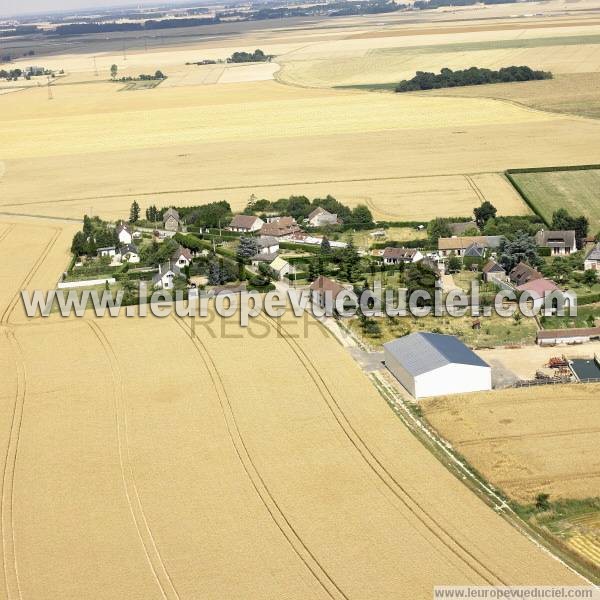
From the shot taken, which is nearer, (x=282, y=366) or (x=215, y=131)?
(x=282, y=366)

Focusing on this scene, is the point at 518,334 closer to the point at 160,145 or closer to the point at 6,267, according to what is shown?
the point at 6,267

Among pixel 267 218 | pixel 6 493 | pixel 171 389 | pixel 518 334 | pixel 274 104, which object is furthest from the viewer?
pixel 274 104

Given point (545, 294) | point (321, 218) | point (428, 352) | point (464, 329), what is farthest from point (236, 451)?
point (321, 218)

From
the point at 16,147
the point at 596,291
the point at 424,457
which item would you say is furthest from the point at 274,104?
the point at 424,457

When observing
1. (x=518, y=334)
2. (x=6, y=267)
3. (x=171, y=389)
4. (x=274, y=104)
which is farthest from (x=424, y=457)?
(x=274, y=104)

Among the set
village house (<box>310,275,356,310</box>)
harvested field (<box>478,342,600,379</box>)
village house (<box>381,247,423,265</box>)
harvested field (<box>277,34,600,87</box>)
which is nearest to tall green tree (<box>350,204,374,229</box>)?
village house (<box>381,247,423,265</box>)

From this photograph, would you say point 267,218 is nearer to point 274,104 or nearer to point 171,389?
point 171,389

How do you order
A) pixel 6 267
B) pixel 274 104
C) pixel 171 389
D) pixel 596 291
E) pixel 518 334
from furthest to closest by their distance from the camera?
pixel 274 104 < pixel 6 267 < pixel 596 291 < pixel 518 334 < pixel 171 389

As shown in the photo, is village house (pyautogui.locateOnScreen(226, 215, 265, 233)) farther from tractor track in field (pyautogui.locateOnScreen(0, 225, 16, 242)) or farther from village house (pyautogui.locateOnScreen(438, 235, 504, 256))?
tractor track in field (pyautogui.locateOnScreen(0, 225, 16, 242))
